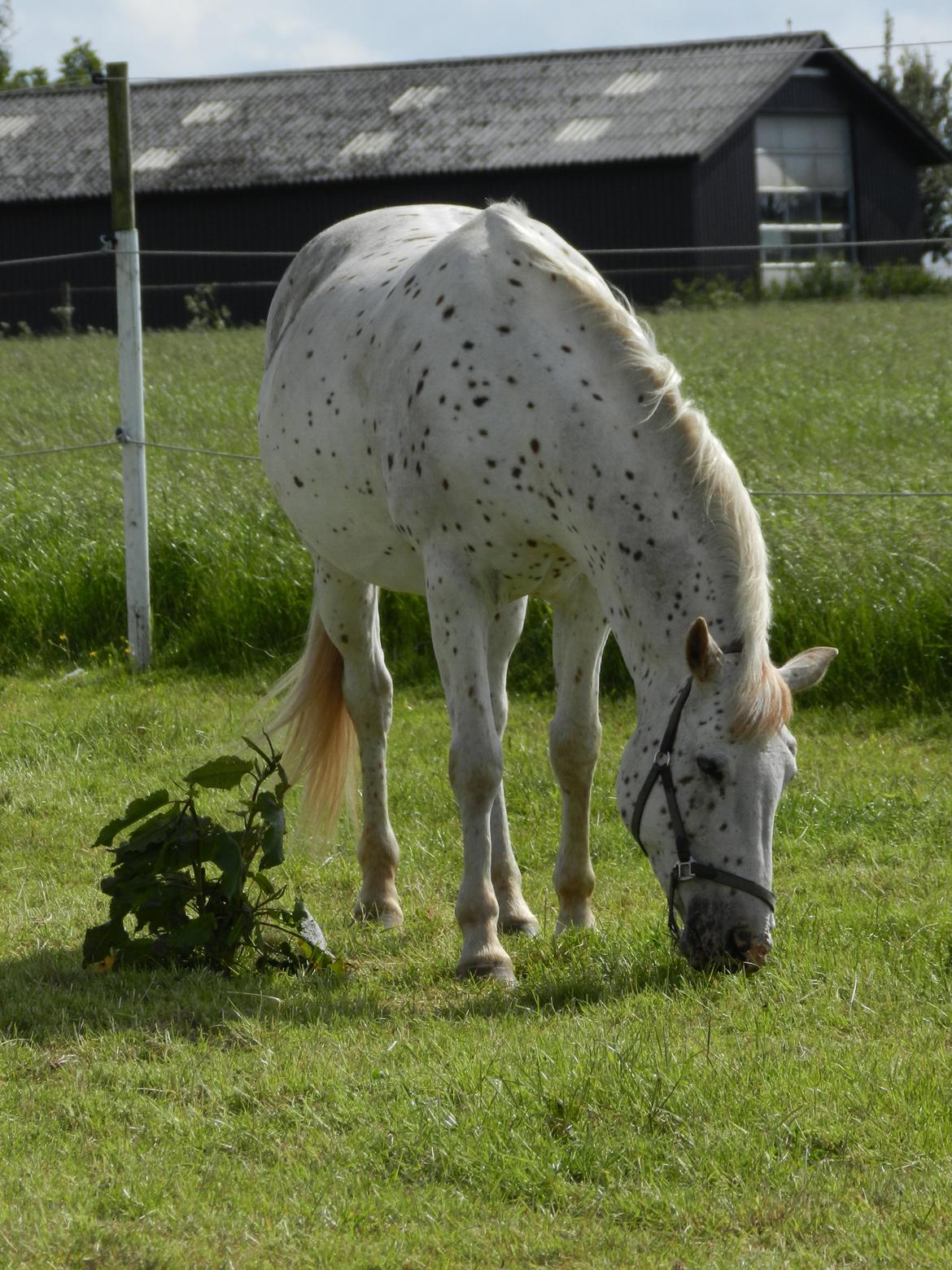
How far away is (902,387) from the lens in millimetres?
13562

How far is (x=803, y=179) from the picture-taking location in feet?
Answer: 103

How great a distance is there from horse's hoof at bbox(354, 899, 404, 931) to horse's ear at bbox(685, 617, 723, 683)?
1591 mm

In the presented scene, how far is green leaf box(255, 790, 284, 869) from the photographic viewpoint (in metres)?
3.97

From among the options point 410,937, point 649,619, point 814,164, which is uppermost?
point 814,164

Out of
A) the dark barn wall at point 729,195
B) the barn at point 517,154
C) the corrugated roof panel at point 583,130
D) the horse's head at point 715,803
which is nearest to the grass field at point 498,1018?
the horse's head at point 715,803

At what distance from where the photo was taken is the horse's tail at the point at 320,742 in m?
5.10

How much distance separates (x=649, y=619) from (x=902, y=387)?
1063 centimetres

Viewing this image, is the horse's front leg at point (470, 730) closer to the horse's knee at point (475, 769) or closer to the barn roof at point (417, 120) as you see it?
the horse's knee at point (475, 769)

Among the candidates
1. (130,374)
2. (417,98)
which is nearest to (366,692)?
(130,374)

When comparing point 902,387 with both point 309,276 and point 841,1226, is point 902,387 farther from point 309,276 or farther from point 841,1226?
point 841,1226

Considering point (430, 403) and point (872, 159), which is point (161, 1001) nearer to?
point (430, 403)

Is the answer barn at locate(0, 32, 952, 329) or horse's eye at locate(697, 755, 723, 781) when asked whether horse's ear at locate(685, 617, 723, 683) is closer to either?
horse's eye at locate(697, 755, 723, 781)

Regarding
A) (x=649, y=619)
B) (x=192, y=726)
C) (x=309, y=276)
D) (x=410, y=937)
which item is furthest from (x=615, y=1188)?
(x=192, y=726)

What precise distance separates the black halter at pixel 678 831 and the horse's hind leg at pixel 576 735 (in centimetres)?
83
